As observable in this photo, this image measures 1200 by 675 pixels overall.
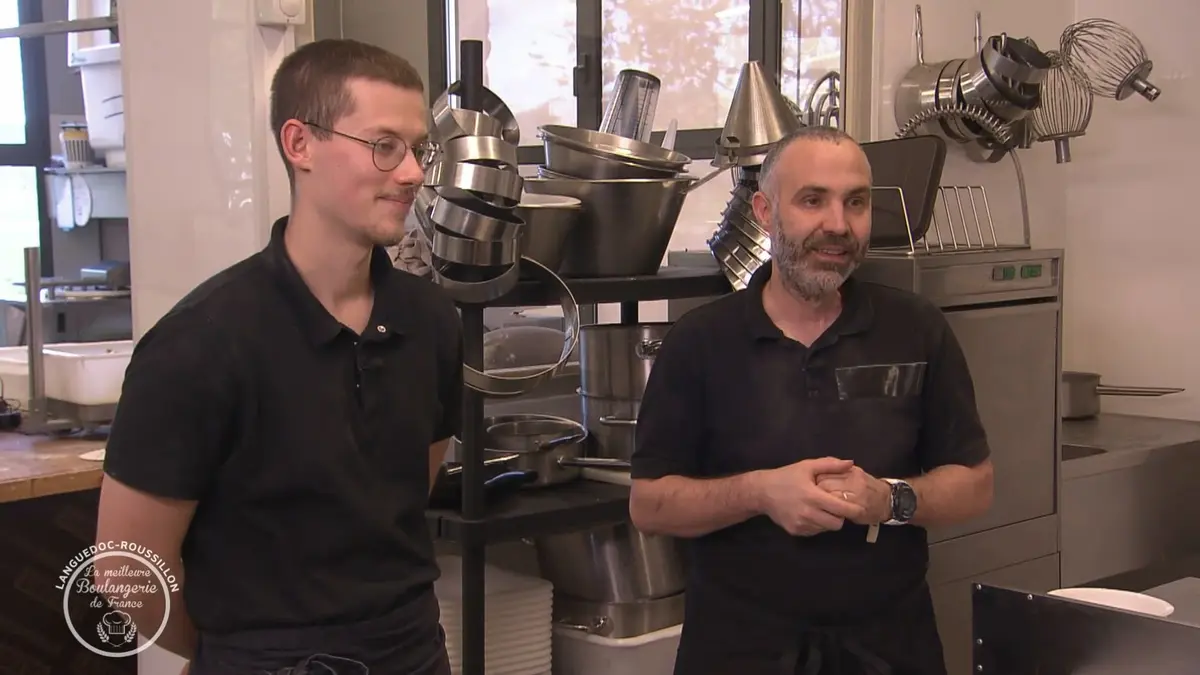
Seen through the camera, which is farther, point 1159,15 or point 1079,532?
point 1159,15

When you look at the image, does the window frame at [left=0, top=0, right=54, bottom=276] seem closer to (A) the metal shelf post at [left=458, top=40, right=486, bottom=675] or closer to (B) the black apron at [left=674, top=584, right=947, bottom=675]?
(A) the metal shelf post at [left=458, top=40, right=486, bottom=675]

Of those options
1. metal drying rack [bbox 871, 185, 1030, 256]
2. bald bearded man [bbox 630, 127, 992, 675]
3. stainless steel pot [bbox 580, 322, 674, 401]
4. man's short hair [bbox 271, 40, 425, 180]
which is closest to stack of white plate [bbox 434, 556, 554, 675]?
stainless steel pot [bbox 580, 322, 674, 401]

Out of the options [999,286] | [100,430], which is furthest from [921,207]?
[100,430]

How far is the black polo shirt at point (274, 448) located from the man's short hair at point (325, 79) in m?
0.15

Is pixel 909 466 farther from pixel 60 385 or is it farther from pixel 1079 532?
pixel 60 385

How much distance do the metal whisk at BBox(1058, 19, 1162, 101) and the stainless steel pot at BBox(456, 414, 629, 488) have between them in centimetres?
187

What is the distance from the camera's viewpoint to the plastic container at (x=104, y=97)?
487 cm

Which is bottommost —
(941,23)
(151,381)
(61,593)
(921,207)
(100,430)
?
(61,593)

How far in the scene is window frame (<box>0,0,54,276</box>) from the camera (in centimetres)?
580

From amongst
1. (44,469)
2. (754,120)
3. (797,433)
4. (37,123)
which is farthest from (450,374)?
(37,123)

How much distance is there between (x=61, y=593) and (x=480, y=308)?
1254 millimetres

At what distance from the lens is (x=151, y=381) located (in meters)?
1.25

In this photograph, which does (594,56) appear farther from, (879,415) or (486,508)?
(879,415)

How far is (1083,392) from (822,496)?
2160 millimetres
